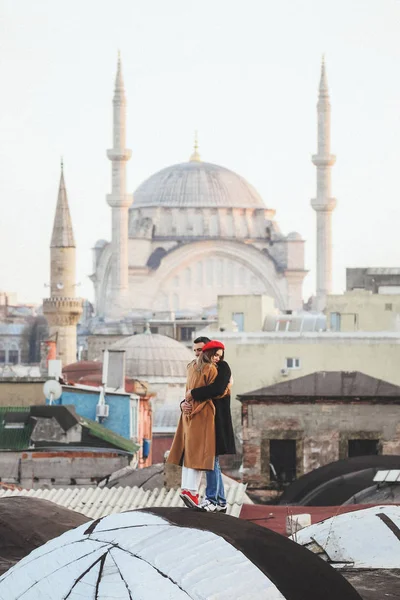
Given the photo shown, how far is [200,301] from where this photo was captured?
102125 millimetres

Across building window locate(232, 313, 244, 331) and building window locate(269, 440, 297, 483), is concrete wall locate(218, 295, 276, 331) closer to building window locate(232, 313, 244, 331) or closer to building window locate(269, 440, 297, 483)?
building window locate(232, 313, 244, 331)

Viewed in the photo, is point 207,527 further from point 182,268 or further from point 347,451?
point 182,268

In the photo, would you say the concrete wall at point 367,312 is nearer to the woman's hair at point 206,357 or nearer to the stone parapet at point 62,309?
the stone parapet at point 62,309

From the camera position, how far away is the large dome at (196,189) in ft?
351

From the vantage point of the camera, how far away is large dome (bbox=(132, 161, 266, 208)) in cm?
10712

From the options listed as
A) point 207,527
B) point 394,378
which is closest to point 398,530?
point 207,527

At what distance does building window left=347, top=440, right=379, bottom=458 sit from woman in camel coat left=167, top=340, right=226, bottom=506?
1829 cm

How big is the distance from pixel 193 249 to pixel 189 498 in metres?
94.6

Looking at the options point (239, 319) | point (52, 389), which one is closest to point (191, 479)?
point (52, 389)

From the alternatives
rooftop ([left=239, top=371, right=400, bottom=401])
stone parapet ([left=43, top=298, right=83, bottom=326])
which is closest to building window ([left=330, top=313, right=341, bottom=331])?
stone parapet ([left=43, top=298, right=83, bottom=326])

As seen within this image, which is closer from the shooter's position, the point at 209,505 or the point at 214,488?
the point at 209,505

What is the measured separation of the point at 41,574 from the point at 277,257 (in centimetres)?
9762

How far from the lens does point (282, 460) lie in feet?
85.8

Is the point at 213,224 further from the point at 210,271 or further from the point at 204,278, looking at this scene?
the point at 204,278
